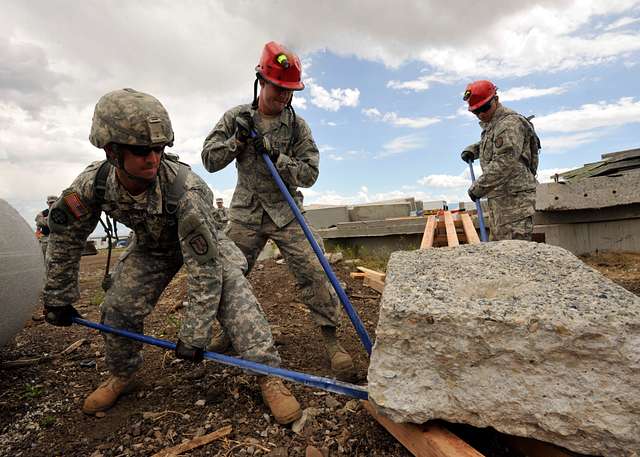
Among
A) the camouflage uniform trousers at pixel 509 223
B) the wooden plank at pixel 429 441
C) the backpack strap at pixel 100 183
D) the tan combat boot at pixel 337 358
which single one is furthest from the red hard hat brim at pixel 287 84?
the camouflage uniform trousers at pixel 509 223

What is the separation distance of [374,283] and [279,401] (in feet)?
10.2

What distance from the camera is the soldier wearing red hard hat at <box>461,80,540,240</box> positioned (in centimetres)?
446

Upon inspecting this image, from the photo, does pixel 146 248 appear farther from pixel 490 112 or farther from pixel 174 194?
pixel 490 112

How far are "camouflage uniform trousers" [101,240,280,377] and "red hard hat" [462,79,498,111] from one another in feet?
11.5

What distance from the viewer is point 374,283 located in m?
5.21

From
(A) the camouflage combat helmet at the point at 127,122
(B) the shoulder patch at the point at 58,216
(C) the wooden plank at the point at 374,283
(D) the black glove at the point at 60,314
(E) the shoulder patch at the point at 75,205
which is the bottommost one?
(C) the wooden plank at the point at 374,283

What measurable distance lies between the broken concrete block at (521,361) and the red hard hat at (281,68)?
1805 mm

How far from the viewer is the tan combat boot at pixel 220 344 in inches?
129

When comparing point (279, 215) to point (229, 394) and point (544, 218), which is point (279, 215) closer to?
point (229, 394)

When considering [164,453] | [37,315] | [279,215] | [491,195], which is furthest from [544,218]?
[37,315]

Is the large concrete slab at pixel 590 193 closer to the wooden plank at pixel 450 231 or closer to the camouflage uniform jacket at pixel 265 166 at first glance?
the wooden plank at pixel 450 231

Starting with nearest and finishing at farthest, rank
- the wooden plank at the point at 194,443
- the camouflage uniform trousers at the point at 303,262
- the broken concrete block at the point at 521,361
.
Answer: the broken concrete block at the point at 521,361, the wooden plank at the point at 194,443, the camouflage uniform trousers at the point at 303,262

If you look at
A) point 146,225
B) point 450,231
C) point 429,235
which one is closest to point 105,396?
point 146,225

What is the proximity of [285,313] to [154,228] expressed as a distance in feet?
7.28
